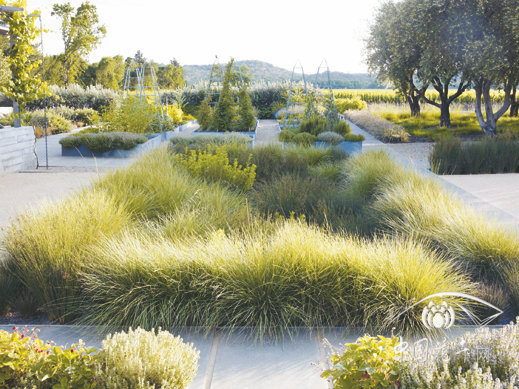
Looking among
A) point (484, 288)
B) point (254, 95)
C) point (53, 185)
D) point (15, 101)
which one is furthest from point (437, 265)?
point (254, 95)

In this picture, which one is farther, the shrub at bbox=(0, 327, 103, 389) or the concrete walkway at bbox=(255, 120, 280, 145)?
the concrete walkway at bbox=(255, 120, 280, 145)

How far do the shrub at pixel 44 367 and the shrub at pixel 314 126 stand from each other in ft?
33.4

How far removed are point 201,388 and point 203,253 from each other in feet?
3.37

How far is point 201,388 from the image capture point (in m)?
2.26

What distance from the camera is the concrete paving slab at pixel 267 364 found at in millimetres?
2305

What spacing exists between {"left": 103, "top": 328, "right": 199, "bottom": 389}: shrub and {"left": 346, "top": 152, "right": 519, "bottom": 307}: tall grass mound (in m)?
A: 2.16

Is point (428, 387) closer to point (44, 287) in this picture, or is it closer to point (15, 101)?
point (44, 287)

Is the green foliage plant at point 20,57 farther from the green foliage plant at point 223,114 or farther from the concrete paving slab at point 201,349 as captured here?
the concrete paving slab at point 201,349

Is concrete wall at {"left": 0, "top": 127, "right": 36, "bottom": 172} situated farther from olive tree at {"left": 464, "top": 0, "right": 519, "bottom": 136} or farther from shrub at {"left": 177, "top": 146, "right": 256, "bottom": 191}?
olive tree at {"left": 464, "top": 0, "right": 519, "bottom": 136}

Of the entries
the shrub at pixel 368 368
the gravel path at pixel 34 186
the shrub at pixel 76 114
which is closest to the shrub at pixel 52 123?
the shrub at pixel 76 114

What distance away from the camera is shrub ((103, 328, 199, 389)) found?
1969 millimetres

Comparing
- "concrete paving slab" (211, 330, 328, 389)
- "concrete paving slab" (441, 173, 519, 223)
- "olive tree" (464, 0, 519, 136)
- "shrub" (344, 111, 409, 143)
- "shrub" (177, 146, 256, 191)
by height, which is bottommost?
"concrete paving slab" (211, 330, 328, 389)

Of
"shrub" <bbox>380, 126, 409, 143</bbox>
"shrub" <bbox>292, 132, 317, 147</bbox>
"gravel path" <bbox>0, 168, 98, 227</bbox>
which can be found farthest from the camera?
"shrub" <bbox>380, 126, 409, 143</bbox>

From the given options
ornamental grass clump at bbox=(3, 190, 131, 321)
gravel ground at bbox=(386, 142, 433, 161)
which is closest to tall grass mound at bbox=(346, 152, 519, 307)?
ornamental grass clump at bbox=(3, 190, 131, 321)
